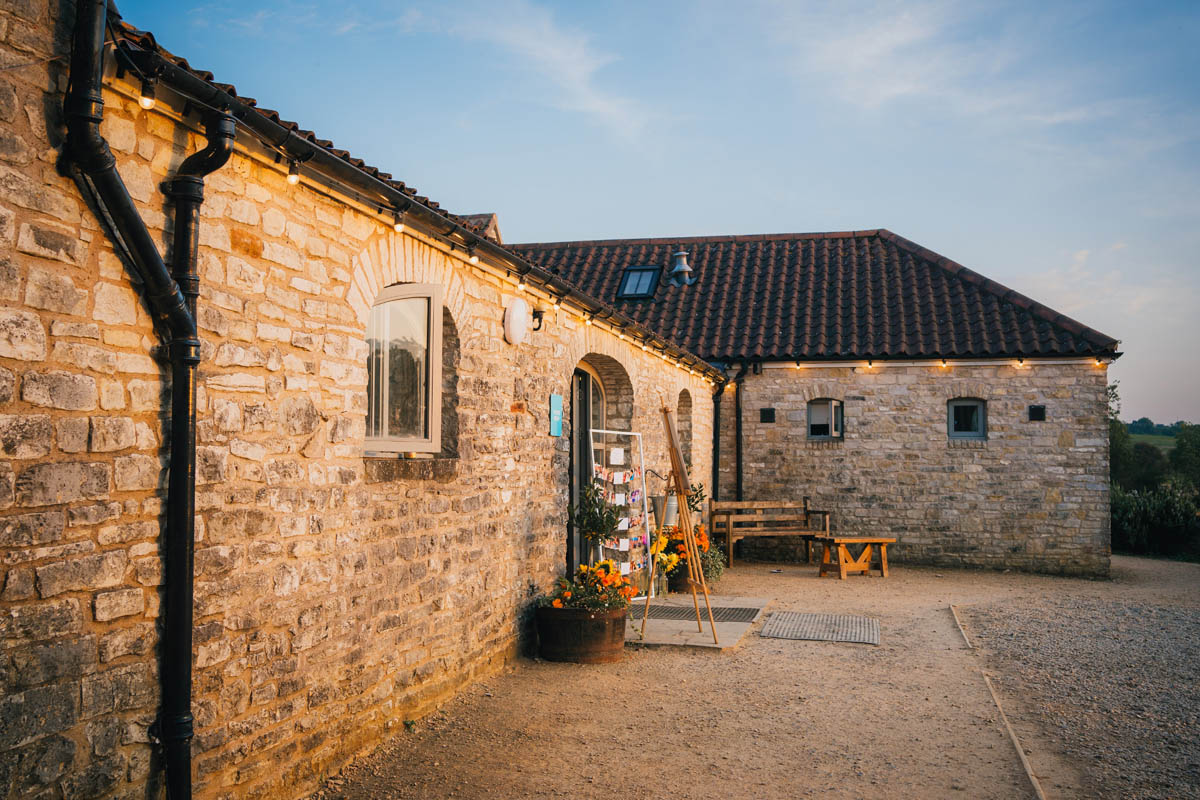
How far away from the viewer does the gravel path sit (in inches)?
191

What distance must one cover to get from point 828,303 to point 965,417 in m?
3.20

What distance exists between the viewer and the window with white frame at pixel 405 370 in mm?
5148

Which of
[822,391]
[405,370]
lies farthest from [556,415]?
[822,391]

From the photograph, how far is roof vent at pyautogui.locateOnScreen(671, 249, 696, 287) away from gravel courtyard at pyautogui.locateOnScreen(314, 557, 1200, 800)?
392 inches

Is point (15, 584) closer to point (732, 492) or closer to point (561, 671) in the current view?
point (561, 671)

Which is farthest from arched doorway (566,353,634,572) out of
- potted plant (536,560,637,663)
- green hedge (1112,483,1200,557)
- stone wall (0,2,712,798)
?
green hedge (1112,483,1200,557)

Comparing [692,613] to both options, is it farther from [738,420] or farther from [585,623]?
[738,420]

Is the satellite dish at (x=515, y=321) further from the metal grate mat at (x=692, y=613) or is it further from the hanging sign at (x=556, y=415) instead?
the metal grate mat at (x=692, y=613)

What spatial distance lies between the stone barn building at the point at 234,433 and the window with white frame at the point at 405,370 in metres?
0.02

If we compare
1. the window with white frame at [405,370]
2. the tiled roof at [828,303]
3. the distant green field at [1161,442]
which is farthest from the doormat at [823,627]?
the distant green field at [1161,442]

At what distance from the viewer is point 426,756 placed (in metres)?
4.69

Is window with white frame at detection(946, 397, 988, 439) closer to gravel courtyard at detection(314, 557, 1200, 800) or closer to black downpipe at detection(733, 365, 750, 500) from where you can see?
black downpipe at detection(733, 365, 750, 500)

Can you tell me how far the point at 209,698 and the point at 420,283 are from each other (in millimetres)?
2718

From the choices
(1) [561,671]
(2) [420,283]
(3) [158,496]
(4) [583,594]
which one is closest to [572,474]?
(4) [583,594]
